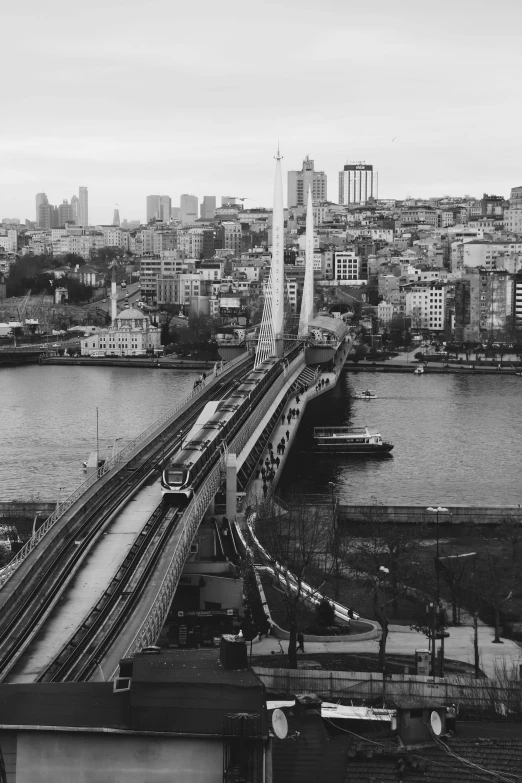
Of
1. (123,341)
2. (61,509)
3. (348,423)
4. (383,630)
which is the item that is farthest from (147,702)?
(123,341)

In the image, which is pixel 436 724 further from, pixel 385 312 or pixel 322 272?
pixel 322 272

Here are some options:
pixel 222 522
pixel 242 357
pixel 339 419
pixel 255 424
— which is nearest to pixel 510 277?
pixel 242 357

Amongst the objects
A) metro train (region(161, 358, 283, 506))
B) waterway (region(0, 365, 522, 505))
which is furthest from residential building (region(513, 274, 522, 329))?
metro train (region(161, 358, 283, 506))

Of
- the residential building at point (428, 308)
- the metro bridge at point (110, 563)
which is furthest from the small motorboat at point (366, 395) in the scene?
the residential building at point (428, 308)

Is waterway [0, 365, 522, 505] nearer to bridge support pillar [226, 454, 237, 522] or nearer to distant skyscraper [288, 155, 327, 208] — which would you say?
bridge support pillar [226, 454, 237, 522]

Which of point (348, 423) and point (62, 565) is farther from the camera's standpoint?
point (348, 423)

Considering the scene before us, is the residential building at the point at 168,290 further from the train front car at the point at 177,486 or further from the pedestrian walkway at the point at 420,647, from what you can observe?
the pedestrian walkway at the point at 420,647
